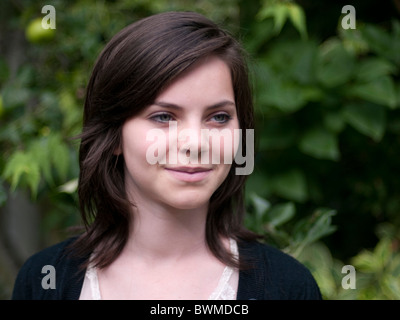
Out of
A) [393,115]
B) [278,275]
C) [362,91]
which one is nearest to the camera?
[278,275]

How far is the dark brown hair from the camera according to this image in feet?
2.96

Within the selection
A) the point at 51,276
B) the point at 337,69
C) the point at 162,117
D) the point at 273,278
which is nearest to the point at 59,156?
the point at 51,276

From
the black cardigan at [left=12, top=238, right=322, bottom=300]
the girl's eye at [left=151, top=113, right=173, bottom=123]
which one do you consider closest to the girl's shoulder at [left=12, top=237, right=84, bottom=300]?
the black cardigan at [left=12, top=238, right=322, bottom=300]

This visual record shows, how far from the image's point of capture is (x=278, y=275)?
1.01 m

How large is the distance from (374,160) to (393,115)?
0.78ft

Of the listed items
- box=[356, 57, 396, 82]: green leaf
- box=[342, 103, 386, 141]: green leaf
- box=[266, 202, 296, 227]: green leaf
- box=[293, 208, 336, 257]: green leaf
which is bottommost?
box=[293, 208, 336, 257]: green leaf

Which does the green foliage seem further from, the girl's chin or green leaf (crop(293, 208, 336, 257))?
the girl's chin

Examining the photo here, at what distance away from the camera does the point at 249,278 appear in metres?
0.99

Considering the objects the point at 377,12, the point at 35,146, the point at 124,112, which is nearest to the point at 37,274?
the point at 124,112

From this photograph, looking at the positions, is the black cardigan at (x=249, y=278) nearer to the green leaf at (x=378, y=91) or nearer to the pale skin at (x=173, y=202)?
the pale skin at (x=173, y=202)

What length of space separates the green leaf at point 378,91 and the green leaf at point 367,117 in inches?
1.2

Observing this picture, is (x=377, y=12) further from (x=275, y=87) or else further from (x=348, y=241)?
(x=348, y=241)

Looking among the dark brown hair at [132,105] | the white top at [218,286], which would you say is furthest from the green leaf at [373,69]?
the white top at [218,286]

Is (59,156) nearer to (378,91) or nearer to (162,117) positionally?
(162,117)
